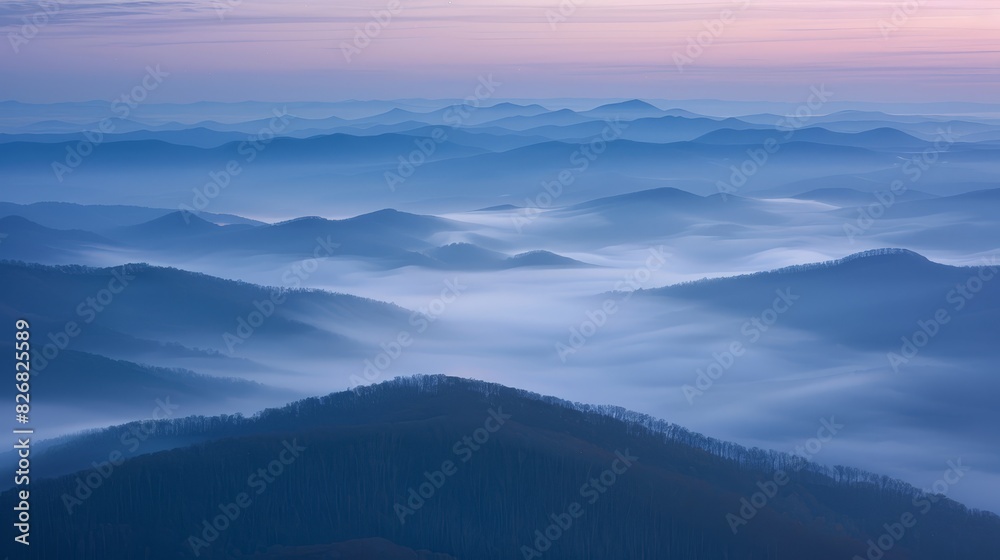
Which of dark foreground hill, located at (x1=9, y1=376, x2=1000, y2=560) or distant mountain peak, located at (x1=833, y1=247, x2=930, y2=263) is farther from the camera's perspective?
distant mountain peak, located at (x1=833, y1=247, x2=930, y2=263)

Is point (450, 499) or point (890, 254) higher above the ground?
point (890, 254)

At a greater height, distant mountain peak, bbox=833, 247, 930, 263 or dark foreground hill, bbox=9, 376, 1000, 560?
distant mountain peak, bbox=833, 247, 930, 263

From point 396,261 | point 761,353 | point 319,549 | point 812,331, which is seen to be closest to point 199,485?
point 319,549

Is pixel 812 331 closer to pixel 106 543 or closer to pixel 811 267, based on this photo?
pixel 811 267

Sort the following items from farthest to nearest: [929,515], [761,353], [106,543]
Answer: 1. [761,353]
2. [929,515]
3. [106,543]

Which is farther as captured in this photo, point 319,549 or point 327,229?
point 327,229

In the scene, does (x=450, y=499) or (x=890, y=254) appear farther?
(x=890, y=254)

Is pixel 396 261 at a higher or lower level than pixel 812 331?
higher

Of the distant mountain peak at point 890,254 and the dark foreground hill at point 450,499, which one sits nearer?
the dark foreground hill at point 450,499
